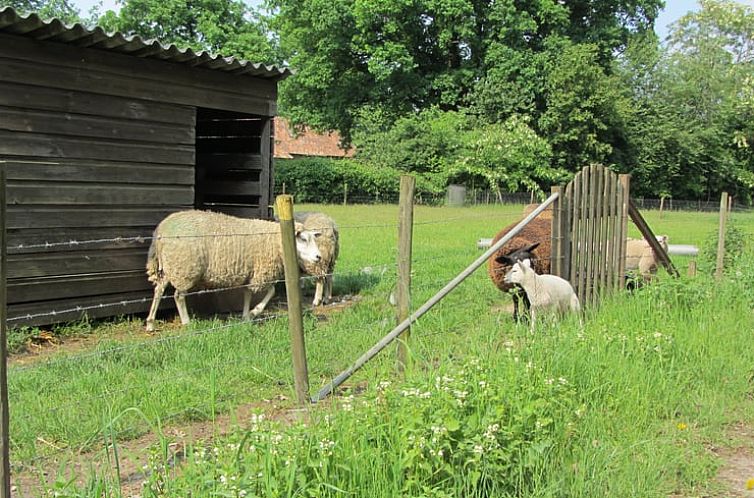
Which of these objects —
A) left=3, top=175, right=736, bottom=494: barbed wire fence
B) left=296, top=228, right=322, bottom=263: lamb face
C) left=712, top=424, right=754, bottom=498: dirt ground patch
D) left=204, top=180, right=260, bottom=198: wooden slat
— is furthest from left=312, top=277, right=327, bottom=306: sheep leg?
left=712, top=424, right=754, bottom=498: dirt ground patch

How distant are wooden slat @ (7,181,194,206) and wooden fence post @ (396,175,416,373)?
4752 millimetres

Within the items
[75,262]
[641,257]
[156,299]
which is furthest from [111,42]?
[641,257]

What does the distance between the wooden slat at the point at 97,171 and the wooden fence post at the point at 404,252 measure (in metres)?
4.77

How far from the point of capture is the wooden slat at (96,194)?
7.86m

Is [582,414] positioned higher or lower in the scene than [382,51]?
lower

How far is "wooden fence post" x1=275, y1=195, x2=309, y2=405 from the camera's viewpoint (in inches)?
170

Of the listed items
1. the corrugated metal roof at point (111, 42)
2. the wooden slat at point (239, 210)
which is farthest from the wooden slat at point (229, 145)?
the corrugated metal roof at point (111, 42)

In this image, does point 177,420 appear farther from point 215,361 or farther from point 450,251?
point 450,251

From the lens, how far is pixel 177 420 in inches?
202

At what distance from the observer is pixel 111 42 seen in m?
8.20

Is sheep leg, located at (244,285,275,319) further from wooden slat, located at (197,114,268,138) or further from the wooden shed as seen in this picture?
wooden slat, located at (197,114,268,138)

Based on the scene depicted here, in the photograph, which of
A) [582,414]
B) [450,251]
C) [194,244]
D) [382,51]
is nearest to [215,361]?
[194,244]

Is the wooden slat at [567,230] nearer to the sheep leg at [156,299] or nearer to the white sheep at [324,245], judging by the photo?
the white sheep at [324,245]

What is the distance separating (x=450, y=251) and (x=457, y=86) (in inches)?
1082
